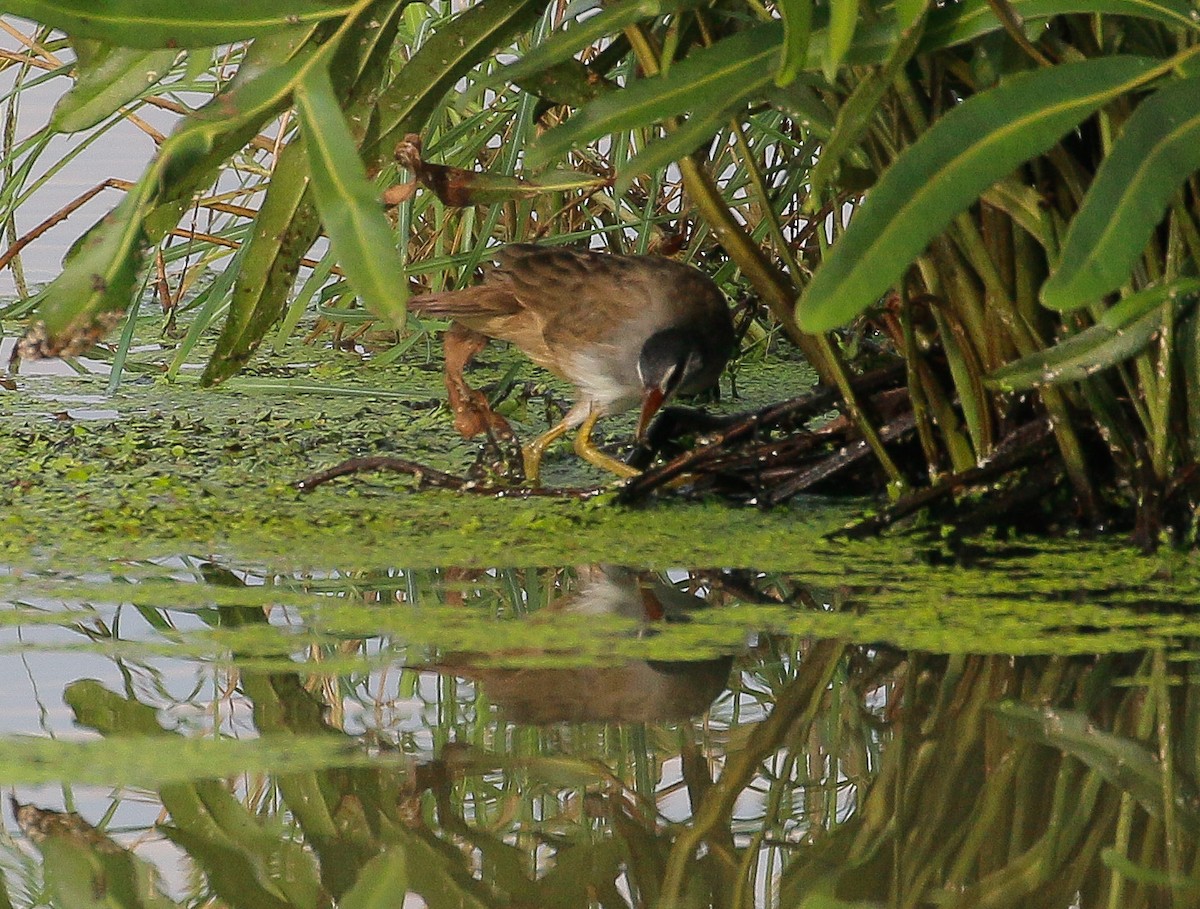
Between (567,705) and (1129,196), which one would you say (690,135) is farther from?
(567,705)

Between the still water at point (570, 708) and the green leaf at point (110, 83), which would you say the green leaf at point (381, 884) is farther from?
the green leaf at point (110, 83)

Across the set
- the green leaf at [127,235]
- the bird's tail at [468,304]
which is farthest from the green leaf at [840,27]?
the bird's tail at [468,304]

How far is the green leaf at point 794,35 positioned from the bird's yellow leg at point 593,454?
1.64m

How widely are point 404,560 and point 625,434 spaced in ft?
5.25

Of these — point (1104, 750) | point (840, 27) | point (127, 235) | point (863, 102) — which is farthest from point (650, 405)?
point (1104, 750)

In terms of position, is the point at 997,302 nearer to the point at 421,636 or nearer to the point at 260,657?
the point at 421,636

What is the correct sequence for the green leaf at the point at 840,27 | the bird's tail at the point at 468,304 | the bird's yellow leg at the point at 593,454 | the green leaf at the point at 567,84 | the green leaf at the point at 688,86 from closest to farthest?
the green leaf at the point at 840,27, the green leaf at the point at 688,86, the green leaf at the point at 567,84, the bird's yellow leg at the point at 593,454, the bird's tail at the point at 468,304

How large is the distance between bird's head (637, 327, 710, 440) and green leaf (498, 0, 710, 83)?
1.19m

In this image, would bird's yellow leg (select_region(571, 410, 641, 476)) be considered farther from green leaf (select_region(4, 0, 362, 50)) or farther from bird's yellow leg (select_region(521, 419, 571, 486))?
green leaf (select_region(4, 0, 362, 50))

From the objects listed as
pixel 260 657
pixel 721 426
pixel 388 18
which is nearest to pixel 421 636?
pixel 260 657

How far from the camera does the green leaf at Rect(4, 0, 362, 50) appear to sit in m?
3.07

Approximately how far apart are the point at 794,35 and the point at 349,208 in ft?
2.45

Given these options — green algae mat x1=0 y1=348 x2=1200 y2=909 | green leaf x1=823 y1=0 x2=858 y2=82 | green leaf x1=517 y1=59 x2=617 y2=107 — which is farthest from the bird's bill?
green leaf x1=823 y1=0 x2=858 y2=82

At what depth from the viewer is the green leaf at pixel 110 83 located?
3.46m
